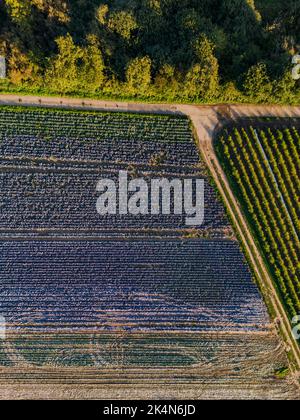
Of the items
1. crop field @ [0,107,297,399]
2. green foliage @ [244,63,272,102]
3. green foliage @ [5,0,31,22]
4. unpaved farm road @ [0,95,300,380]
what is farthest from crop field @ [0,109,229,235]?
green foliage @ [5,0,31,22]

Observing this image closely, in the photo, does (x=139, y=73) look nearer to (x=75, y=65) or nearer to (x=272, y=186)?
(x=75, y=65)

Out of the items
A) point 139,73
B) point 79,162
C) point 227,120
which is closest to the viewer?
point 139,73

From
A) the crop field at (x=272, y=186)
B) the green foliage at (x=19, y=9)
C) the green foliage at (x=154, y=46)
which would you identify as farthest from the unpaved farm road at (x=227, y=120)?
the green foliage at (x=19, y=9)

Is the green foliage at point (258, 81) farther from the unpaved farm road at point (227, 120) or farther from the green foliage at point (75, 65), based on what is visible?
the green foliage at point (75, 65)

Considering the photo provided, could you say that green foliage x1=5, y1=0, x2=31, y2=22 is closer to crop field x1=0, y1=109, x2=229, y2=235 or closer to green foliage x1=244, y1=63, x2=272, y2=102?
crop field x1=0, y1=109, x2=229, y2=235

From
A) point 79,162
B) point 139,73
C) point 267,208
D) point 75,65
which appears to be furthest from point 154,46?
point 267,208

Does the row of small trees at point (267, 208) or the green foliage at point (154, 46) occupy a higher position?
the green foliage at point (154, 46)
